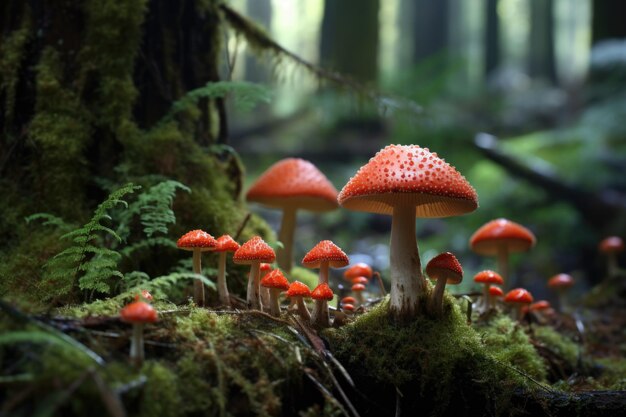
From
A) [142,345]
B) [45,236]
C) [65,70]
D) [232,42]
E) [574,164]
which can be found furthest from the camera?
[574,164]

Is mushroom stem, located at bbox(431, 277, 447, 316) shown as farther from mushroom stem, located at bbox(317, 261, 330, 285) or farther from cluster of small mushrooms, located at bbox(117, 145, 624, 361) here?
mushroom stem, located at bbox(317, 261, 330, 285)

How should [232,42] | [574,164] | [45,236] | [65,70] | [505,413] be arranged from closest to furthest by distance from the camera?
[505,413], [45,236], [65,70], [232,42], [574,164]

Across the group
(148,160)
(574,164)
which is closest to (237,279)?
(148,160)

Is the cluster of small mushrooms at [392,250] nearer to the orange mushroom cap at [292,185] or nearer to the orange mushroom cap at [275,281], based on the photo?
the orange mushroom cap at [275,281]

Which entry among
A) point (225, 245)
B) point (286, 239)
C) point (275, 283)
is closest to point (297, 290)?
point (275, 283)

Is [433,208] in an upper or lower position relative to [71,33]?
lower

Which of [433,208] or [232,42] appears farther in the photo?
[232,42]

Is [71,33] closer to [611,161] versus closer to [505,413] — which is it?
[505,413]
